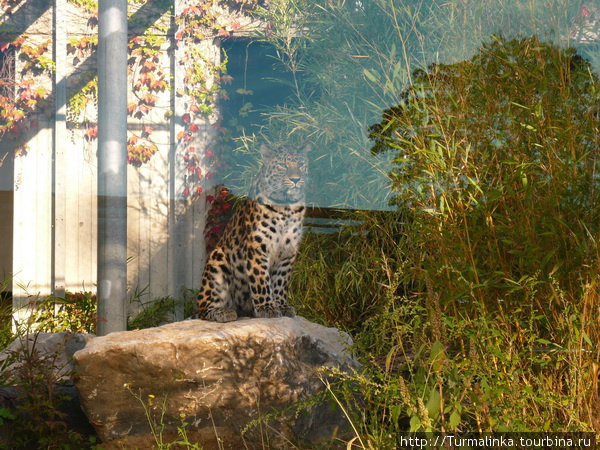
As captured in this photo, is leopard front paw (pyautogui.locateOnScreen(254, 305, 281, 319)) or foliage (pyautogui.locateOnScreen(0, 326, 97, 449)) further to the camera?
leopard front paw (pyautogui.locateOnScreen(254, 305, 281, 319))

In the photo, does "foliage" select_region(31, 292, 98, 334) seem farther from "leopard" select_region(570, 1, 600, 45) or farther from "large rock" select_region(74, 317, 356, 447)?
"leopard" select_region(570, 1, 600, 45)

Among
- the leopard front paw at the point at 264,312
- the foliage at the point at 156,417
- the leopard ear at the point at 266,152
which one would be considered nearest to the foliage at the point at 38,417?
the foliage at the point at 156,417

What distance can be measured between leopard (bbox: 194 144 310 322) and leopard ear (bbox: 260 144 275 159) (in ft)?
0.19

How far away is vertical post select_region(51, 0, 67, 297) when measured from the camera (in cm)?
377

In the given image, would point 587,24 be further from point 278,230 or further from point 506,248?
point 278,230

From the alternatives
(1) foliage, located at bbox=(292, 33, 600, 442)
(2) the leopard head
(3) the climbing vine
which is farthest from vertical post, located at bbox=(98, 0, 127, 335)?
(1) foliage, located at bbox=(292, 33, 600, 442)

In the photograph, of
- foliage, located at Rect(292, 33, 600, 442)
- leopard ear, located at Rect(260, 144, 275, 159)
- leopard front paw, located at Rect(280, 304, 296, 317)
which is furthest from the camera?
leopard ear, located at Rect(260, 144, 275, 159)

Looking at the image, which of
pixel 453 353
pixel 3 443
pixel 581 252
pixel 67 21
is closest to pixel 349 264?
pixel 453 353

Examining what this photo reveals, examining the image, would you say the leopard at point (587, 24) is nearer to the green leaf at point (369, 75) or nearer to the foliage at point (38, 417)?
the green leaf at point (369, 75)

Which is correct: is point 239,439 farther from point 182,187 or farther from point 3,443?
point 182,187

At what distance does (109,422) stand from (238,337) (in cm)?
72

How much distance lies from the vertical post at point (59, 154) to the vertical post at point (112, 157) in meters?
0.28

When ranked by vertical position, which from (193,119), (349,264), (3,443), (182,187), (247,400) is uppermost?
(193,119)

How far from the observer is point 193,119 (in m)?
3.80
